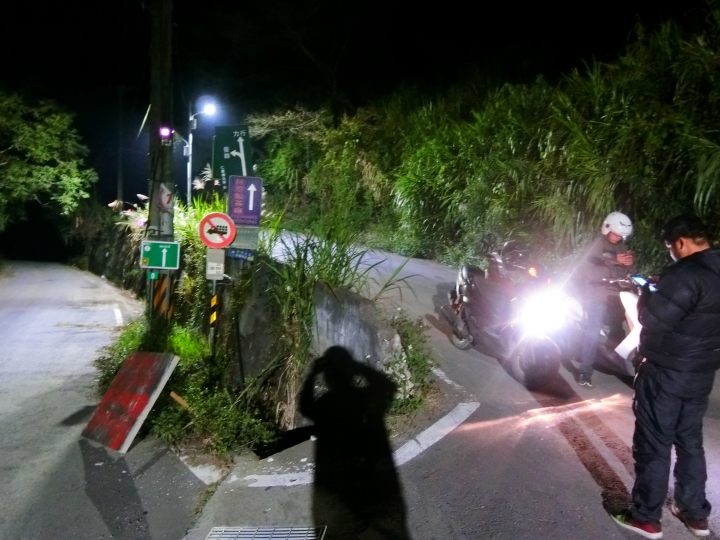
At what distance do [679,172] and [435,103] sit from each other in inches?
363

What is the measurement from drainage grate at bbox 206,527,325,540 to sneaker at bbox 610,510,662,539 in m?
1.89

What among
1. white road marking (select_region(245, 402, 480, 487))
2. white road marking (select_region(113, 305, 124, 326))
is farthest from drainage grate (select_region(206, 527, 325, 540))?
white road marking (select_region(113, 305, 124, 326))

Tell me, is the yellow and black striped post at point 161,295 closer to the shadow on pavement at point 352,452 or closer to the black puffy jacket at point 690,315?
the shadow on pavement at point 352,452

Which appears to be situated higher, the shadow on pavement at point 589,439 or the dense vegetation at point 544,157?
the dense vegetation at point 544,157

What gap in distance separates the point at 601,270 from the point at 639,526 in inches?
114

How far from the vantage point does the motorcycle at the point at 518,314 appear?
614 centimetres

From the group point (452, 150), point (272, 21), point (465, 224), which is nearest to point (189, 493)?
point (465, 224)

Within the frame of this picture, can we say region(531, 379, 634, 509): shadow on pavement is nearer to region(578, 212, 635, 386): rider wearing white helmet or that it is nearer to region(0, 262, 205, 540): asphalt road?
region(578, 212, 635, 386): rider wearing white helmet

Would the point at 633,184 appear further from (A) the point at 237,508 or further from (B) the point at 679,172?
(A) the point at 237,508

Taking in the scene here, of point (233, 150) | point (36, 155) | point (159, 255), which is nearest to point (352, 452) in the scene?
point (159, 255)

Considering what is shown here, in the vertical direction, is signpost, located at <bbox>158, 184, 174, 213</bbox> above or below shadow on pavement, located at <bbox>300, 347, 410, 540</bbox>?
above

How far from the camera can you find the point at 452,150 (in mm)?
14867

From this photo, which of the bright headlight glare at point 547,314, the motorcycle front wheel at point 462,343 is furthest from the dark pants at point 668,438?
the motorcycle front wheel at point 462,343

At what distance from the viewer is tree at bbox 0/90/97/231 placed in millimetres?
21062
